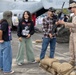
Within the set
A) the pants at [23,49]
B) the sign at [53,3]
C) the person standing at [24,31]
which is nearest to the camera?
the person standing at [24,31]

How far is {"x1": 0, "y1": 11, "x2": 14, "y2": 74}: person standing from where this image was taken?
23.7ft

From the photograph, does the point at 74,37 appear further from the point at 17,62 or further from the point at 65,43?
the point at 65,43

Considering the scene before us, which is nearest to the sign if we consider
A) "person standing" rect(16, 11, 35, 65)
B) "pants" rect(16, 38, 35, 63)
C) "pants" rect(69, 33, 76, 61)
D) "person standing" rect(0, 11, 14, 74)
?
"pants" rect(16, 38, 35, 63)

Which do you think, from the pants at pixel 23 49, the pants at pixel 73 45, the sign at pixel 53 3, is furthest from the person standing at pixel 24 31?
the sign at pixel 53 3

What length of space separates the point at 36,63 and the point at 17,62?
1.89 ft

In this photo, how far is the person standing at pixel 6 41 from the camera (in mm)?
7213

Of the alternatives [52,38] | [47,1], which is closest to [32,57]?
[52,38]

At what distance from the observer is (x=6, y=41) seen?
734 centimetres

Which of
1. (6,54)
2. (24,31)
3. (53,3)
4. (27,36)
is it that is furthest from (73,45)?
(53,3)

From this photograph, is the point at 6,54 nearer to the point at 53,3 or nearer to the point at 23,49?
the point at 23,49

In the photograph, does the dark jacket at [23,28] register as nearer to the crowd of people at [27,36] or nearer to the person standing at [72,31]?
the crowd of people at [27,36]

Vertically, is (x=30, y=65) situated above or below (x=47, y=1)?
below

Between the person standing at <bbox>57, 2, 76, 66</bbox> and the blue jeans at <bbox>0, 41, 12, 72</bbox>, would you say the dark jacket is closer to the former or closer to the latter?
the blue jeans at <bbox>0, 41, 12, 72</bbox>

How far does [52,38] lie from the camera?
28.2ft
